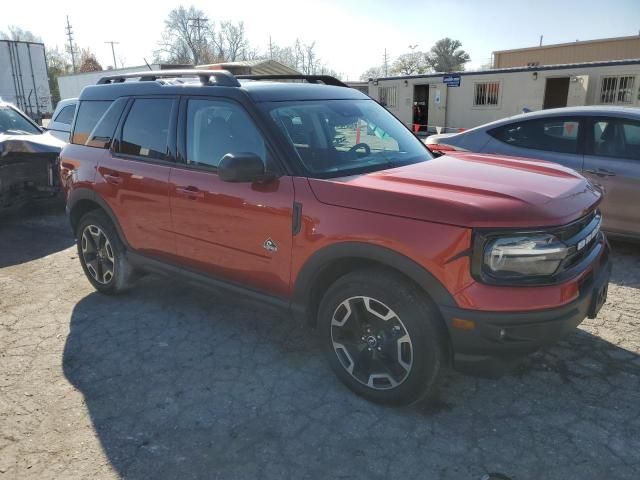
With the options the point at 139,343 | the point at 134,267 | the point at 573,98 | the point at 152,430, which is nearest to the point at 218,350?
the point at 139,343

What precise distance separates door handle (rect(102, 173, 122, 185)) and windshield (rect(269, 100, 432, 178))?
160 cm

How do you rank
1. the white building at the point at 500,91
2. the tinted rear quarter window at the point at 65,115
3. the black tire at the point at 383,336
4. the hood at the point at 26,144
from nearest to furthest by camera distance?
the black tire at the point at 383,336 → the hood at the point at 26,144 → the tinted rear quarter window at the point at 65,115 → the white building at the point at 500,91

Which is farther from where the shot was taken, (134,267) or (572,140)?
(572,140)

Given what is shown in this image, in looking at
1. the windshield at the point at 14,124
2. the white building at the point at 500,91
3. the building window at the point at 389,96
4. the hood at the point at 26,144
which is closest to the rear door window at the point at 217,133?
the hood at the point at 26,144

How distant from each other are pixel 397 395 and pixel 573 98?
16.6 m

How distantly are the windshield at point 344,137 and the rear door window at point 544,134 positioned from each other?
2386 mm

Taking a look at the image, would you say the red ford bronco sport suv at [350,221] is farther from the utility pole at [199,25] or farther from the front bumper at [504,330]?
the utility pole at [199,25]

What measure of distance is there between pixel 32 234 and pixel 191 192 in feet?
15.4

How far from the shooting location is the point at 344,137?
11.5ft

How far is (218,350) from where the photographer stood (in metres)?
3.66

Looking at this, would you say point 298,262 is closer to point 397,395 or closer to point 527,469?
point 397,395

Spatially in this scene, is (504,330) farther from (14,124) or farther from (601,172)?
(14,124)

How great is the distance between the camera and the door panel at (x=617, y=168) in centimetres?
498

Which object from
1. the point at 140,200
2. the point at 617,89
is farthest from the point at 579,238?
the point at 617,89
